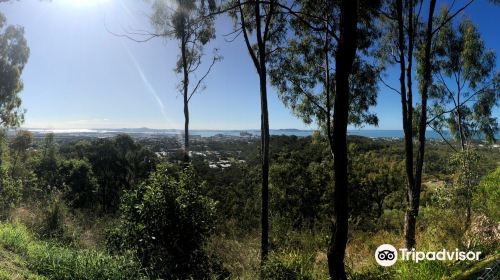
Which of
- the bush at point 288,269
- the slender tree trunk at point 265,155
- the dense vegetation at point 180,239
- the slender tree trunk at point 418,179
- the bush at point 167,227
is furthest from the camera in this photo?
the slender tree trunk at point 265,155

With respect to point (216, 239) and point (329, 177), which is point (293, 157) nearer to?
point (329, 177)

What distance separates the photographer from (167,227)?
Result: 7.50 m

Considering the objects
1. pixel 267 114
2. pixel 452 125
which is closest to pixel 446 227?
pixel 267 114

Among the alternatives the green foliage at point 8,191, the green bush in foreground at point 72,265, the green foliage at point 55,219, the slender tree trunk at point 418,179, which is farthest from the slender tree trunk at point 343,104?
the green foliage at point 8,191

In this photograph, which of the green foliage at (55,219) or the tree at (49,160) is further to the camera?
the tree at (49,160)

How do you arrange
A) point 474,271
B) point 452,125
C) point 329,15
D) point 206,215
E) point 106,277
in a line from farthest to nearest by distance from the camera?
point 452,125 < point 329,15 < point 206,215 < point 106,277 < point 474,271

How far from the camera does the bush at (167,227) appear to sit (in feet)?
24.6

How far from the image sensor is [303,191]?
25.8 m

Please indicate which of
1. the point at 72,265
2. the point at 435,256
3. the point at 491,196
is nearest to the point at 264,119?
the point at 435,256

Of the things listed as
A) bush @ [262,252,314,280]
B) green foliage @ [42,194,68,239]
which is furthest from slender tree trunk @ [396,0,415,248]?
green foliage @ [42,194,68,239]

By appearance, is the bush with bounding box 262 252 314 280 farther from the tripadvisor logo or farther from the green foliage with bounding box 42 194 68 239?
the green foliage with bounding box 42 194 68 239

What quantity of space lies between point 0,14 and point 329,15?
18.5 m

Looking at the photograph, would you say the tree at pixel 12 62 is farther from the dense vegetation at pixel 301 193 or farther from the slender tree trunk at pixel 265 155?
the slender tree trunk at pixel 265 155

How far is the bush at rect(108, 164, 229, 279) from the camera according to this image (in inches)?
295
